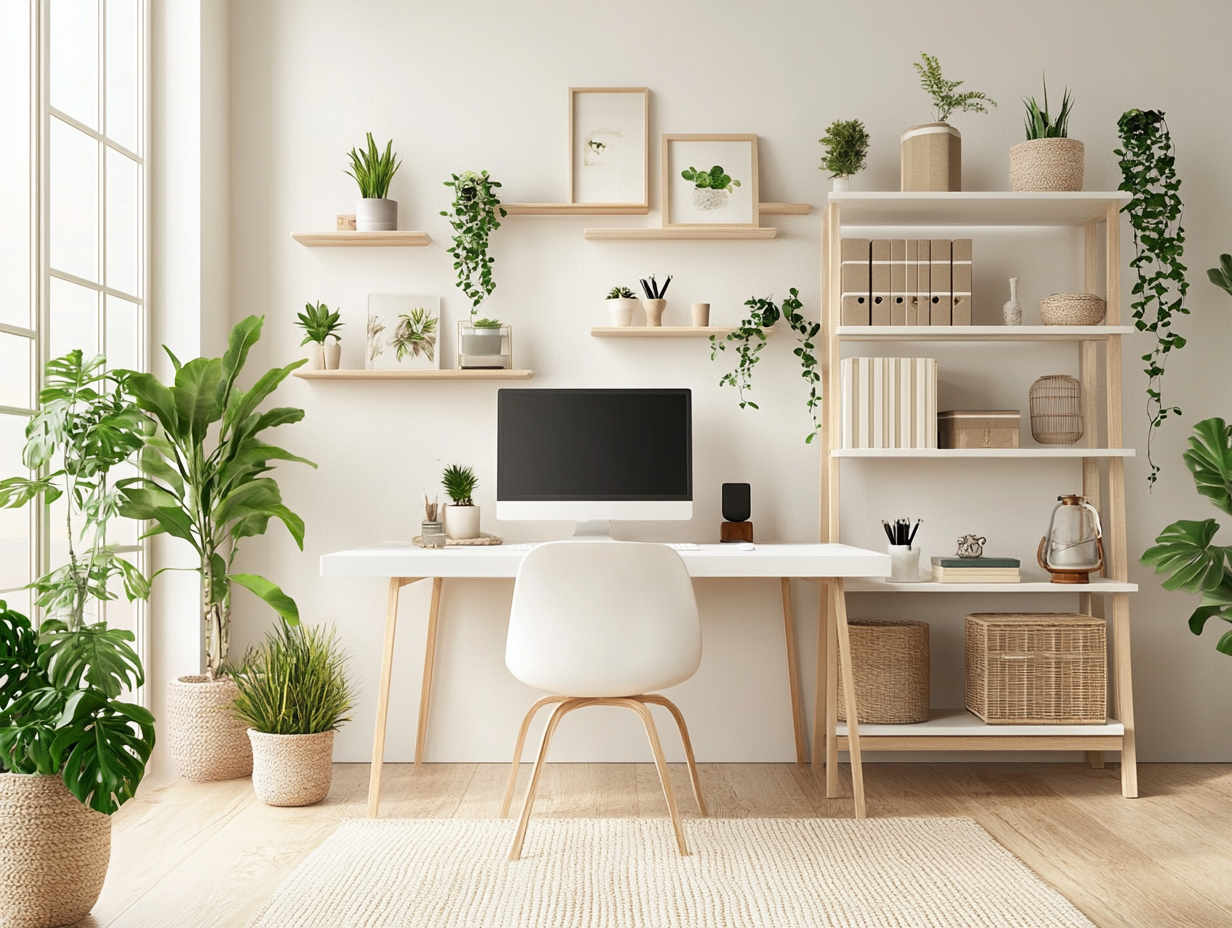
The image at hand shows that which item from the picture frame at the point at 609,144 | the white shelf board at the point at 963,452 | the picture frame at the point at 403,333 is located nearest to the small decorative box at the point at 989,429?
the white shelf board at the point at 963,452

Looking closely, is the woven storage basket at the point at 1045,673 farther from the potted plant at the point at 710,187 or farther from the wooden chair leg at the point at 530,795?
the potted plant at the point at 710,187

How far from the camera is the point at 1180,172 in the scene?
329 cm

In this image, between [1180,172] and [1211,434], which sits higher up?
[1180,172]

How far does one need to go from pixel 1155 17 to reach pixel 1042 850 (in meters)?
2.66

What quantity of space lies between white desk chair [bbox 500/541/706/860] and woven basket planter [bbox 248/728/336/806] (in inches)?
31.1

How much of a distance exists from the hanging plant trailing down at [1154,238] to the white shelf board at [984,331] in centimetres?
22

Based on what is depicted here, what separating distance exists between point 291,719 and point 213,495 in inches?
27.4

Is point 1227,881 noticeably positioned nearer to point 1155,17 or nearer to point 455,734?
point 455,734

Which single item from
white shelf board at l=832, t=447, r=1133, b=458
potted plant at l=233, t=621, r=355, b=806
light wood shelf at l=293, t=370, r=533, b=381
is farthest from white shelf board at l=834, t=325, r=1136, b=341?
potted plant at l=233, t=621, r=355, b=806

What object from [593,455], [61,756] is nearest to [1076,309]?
[593,455]

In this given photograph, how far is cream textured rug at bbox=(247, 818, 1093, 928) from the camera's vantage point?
2.01 m

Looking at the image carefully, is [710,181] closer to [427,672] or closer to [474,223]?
[474,223]

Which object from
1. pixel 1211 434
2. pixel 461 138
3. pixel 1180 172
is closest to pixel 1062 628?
pixel 1211 434

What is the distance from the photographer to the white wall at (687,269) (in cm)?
329
